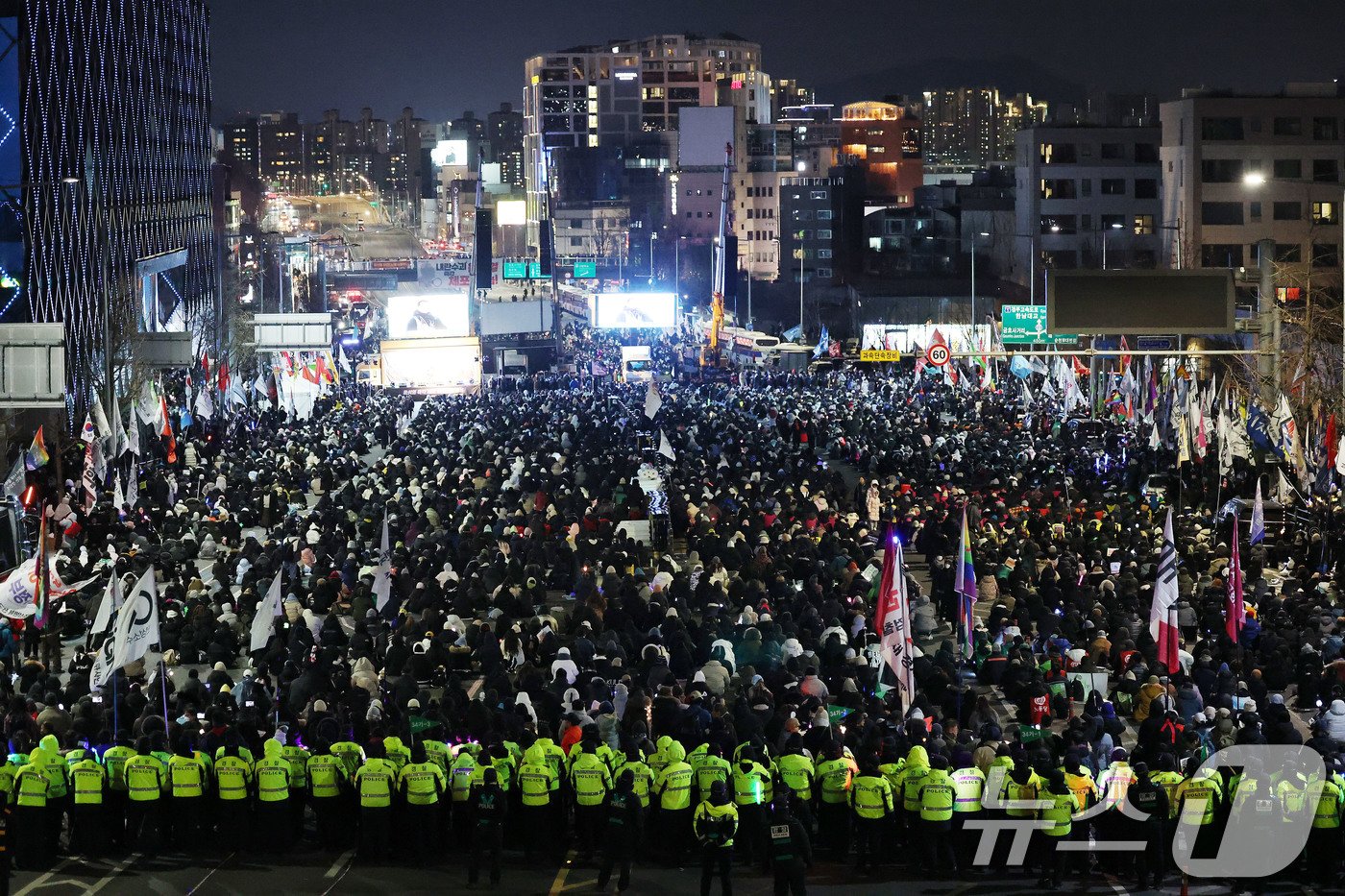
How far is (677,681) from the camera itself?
1862 cm

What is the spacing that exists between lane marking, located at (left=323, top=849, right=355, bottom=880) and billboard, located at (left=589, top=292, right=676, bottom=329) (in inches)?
2926

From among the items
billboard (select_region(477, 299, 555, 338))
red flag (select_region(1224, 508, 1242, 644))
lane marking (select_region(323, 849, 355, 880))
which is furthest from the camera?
billboard (select_region(477, 299, 555, 338))

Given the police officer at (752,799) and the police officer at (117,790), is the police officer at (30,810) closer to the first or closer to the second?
the police officer at (117,790)

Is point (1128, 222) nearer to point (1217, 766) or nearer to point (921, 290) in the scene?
point (921, 290)

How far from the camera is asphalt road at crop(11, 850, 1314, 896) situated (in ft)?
45.7

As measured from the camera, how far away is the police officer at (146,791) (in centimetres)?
1462

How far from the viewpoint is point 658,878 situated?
1427 centimetres

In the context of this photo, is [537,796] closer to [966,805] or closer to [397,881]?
[397,881]

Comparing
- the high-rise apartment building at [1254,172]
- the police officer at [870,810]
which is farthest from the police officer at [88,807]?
the high-rise apartment building at [1254,172]

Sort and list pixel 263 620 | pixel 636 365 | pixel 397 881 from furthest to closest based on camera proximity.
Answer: pixel 636 365 → pixel 263 620 → pixel 397 881

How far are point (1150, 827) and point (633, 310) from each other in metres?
76.6

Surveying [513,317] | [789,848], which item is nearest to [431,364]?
[513,317]

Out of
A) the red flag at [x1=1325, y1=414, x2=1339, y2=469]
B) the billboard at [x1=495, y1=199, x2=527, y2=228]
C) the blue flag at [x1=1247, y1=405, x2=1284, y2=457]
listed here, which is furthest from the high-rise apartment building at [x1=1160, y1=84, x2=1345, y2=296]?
the billboard at [x1=495, y1=199, x2=527, y2=228]

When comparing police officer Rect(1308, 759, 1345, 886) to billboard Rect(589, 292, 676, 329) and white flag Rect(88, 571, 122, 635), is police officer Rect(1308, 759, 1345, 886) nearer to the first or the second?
white flag Rect(88, 571, 122, 635)
